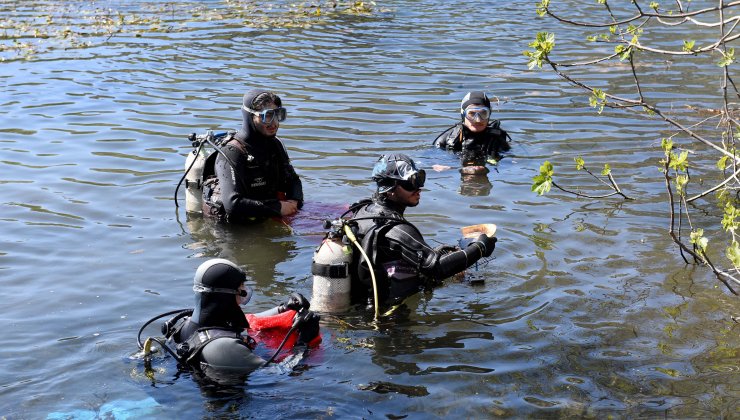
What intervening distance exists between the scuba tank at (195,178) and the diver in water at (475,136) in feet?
10.7

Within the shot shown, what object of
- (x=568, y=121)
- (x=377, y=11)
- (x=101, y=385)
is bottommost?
(x=101, y=385)

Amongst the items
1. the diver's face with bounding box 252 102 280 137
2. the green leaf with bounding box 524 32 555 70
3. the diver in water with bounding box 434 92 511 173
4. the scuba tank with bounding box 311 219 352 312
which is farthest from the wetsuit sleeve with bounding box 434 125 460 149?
the green leaf with bounding box 524 32 555 70

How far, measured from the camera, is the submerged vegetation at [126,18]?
1702 centimetres

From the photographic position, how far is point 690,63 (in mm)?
15617

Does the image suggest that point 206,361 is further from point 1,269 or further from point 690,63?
point 690,63

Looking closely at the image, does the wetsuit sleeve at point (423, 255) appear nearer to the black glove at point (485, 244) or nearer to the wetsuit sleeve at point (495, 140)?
the black glove at point (485, 244)

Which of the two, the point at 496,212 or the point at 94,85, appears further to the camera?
the point at 94,85

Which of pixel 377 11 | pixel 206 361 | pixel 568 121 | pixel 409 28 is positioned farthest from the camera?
pixel 377 11

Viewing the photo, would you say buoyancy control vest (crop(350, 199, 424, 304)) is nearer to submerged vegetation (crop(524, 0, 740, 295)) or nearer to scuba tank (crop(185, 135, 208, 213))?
submerged vegetation (crop(524, 0, 740, 295))

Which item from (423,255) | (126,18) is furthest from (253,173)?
(126,18)

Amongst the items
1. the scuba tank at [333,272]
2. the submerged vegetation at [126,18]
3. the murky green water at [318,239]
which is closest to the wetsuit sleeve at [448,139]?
the murky green water at [318,239]

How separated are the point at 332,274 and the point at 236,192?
237 centimetres

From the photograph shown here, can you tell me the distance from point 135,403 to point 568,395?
2.68 m

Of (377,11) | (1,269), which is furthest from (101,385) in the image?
(377,11)
